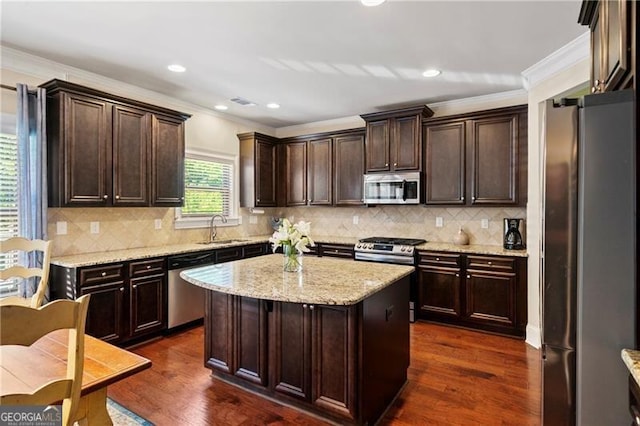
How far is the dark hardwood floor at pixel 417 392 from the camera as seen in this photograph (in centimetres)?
228

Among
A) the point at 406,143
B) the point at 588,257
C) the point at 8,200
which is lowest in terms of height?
the point at 588,257

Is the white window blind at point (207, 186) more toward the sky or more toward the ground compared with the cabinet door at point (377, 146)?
more toward the ground

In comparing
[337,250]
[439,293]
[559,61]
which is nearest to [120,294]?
[337,250]

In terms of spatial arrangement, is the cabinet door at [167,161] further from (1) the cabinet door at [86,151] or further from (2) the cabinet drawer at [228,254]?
(2) the cabinet drawer at [228,254]

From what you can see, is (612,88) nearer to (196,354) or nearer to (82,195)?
(196,354)

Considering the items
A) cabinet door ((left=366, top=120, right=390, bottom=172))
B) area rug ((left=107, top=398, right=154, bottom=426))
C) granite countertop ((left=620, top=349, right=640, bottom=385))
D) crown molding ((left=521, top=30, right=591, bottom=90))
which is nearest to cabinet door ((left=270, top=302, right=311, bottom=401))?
area rug ((left=107, top=398, right=154, bottom=426))

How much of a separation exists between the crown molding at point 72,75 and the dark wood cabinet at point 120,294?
1.81 metres

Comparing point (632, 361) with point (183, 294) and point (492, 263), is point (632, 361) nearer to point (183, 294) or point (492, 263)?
point (492, 263)

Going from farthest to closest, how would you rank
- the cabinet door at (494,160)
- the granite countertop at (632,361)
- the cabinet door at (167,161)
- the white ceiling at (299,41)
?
the cabinet door at (494,160) < the cabinet door at (167,161) < the white ceiling at (299,41) < the granite countertop at (632,361)

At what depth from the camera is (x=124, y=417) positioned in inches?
89.2

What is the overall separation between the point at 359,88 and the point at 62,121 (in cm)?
298

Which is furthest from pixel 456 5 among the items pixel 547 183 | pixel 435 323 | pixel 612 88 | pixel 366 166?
pixel 435 323

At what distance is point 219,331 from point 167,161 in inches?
86.0

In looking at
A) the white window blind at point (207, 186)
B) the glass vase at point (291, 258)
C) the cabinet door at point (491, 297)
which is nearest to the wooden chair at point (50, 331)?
the glass vase at point (291, 258)
